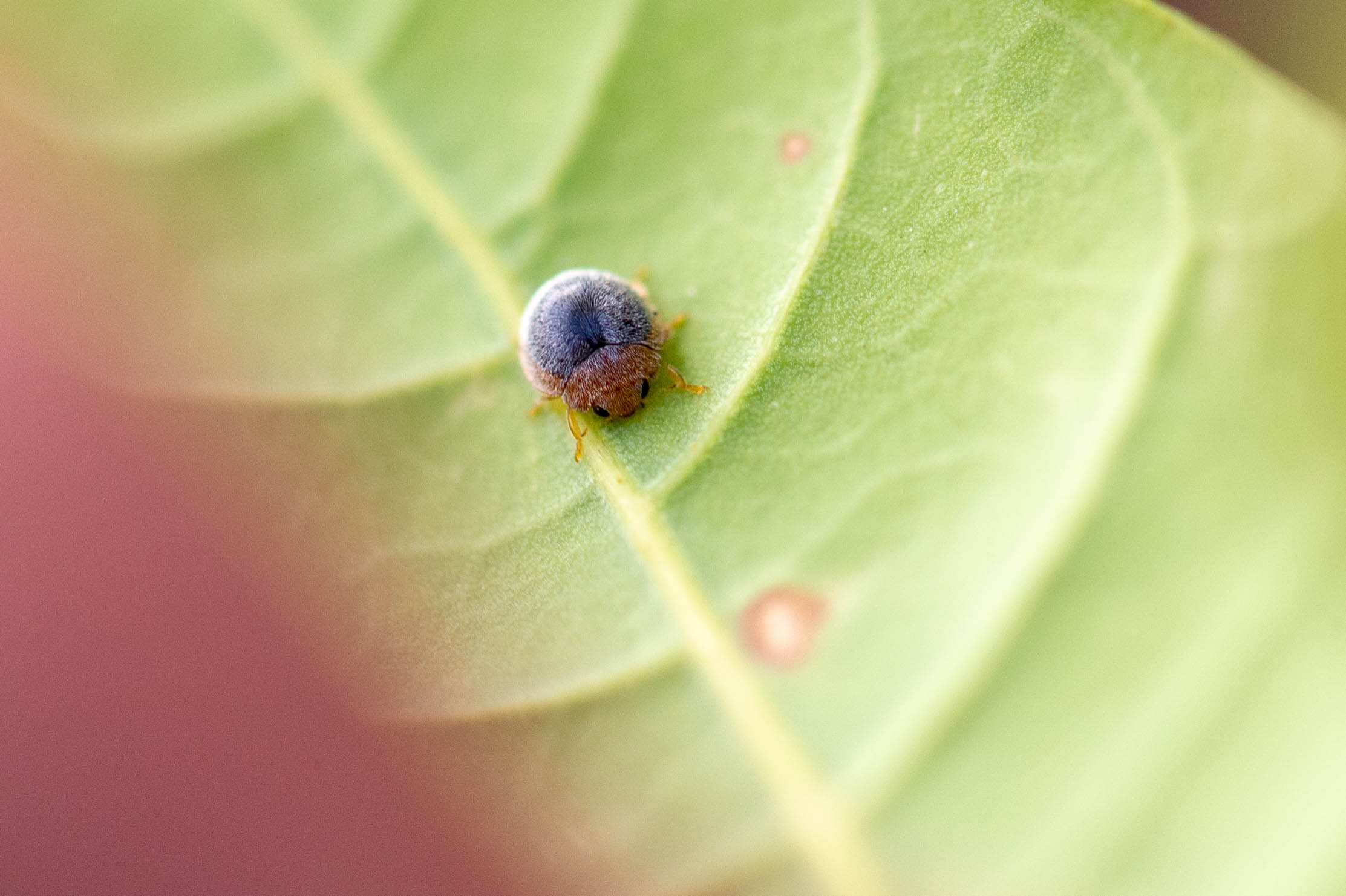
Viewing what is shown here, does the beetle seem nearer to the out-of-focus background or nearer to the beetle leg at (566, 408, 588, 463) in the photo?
the beetle leg at (566, 408, 588, 463)

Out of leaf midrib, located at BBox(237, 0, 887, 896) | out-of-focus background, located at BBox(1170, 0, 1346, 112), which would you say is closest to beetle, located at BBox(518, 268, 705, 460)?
leaf midrib, located at BBox(237, 0, 887, 896)

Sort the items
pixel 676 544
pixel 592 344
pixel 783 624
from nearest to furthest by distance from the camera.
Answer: pixel 783 624 < pixel 676 544 < pixel 592 344

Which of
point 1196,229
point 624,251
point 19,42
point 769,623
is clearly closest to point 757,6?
point 624,251

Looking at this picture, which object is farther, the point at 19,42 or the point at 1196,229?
the point at 19,42

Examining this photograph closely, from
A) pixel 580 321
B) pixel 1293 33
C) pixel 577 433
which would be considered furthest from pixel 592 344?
pixel 1293 33

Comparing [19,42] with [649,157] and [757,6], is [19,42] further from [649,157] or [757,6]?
[757,6]

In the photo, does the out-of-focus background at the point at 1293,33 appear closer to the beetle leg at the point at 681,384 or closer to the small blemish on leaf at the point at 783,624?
the beetle leg at the point at 681,384

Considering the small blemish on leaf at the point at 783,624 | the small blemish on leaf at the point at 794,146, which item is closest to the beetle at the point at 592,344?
the small blemish on leaf at the point at 794,146

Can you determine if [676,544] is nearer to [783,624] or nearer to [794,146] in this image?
[783,624]
